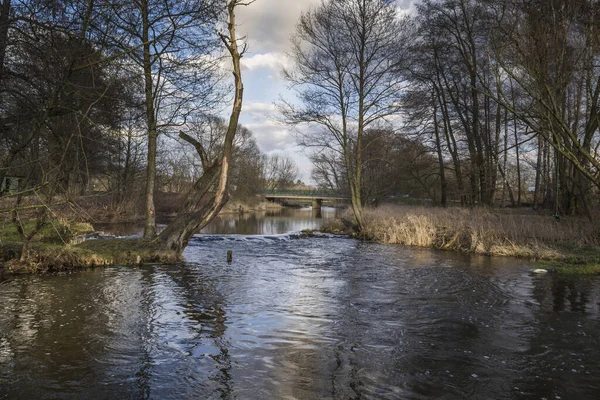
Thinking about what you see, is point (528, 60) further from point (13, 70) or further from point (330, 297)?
point (13, 70)

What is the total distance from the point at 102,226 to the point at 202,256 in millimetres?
13963

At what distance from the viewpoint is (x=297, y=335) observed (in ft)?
20.4

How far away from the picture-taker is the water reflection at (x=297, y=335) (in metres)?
4.51

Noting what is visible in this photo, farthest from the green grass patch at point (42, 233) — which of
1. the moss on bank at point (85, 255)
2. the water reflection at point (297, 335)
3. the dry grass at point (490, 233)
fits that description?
the dry grass at point (490, 233)

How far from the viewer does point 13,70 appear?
7543 millimetres

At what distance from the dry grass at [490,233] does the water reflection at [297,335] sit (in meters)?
3.84

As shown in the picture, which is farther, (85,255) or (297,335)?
(85,255)

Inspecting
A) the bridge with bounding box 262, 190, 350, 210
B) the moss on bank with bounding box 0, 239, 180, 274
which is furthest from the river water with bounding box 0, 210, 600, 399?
the bridge with bounding box 262, 190, 350, 210

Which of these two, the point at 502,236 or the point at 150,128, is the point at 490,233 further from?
the point at 150,128

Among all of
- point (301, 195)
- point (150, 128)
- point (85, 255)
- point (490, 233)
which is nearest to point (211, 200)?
point (150, 128)

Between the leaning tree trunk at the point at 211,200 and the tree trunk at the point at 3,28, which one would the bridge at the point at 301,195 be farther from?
the tree trunk at the point at 3,28

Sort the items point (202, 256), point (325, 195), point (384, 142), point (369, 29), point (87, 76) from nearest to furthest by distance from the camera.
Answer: point (87, 76)
point (202, 256)
point (369, 29)
point (384, 142)
point (325, 195)

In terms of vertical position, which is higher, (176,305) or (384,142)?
(384,142)

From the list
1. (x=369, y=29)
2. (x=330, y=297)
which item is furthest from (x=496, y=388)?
(x=369, y=29)
